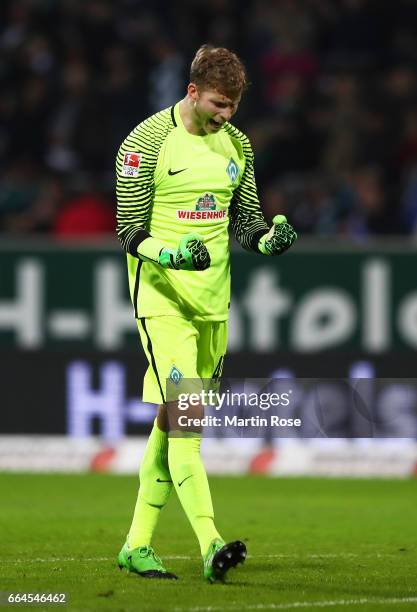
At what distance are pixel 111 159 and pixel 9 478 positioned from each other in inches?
189

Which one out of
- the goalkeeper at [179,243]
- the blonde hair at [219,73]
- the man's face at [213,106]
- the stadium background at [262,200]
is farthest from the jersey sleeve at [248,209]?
the stadium background at [262,200]

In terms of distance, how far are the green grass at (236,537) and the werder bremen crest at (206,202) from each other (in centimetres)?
169

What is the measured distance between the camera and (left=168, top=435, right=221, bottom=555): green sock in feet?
22.7

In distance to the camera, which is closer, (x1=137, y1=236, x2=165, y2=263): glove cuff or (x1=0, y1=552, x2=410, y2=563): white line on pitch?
(x1=137, y1=236, x2=165, y2=263): glove cuff

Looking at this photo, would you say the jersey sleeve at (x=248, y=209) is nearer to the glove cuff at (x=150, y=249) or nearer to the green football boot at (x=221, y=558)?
the glove cuff at (x=150, y=249)

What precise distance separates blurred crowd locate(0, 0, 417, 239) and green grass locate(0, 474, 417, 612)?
11.8 ft

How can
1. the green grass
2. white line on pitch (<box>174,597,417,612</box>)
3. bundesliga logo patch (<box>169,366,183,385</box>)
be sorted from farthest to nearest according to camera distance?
bundesliga logo patch (<box>169,366,183,385</box>)
the green grass
white line on pitch (<box>174,597,417,612</box>)

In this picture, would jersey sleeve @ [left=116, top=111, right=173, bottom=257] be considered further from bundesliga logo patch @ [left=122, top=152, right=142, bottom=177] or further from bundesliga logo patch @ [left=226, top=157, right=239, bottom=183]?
bundesliga logo patch @ [left=226, top=157, right=239, bottom=183]

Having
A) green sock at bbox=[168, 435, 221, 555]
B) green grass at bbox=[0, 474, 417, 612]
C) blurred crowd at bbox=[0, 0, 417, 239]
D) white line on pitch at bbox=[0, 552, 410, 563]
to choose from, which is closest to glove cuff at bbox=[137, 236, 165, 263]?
green sock at bbox=[168, 435, 221, 555]

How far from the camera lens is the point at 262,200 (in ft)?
51.4

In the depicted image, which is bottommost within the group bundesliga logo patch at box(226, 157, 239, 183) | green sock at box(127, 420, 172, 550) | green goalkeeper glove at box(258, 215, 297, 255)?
green sock at box(127, 420, 172, 550)

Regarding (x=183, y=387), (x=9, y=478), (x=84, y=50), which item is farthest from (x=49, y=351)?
(x=183, y=387)

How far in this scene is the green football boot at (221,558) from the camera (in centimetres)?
669

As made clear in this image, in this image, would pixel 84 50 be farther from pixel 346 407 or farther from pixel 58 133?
pixel 346 407
